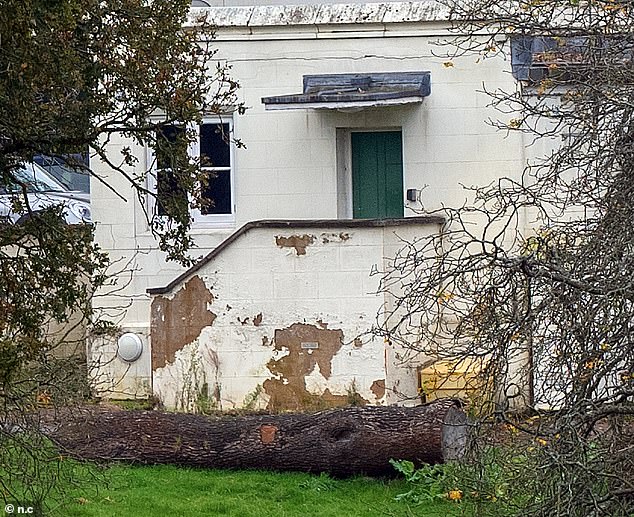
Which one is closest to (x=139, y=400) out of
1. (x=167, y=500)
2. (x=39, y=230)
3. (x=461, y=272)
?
(x=167, y=500)

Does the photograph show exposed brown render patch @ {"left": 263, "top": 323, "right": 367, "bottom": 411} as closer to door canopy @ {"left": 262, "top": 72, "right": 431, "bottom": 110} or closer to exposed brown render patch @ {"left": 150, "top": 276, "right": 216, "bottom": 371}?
exposed brown render patch @ {"left": 150, "top": 276, "right": 216, "bottom": 371}

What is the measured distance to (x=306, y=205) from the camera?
1299 cm

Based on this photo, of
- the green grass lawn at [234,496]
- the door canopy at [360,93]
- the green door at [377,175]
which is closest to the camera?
the green grass lawn at [234,496]

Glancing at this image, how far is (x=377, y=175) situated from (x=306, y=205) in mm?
999

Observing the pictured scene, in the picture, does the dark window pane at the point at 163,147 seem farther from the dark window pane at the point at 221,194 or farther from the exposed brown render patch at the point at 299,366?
the dark window pane at the point at 221,194

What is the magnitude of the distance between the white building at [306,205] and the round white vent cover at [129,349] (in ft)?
0.08

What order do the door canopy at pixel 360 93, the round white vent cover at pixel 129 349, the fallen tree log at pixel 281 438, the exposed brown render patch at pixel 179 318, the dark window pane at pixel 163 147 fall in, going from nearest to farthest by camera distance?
the dark window pane at pixel 163 147
the fallen tree log at pixel 281 438
the exposed brown render patch at pixel 179 318
the door canopy at pixel 360 93
the round white vent cover at pixel 129 349

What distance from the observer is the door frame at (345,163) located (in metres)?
13.1

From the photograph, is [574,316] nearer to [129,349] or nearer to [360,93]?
[360,93]

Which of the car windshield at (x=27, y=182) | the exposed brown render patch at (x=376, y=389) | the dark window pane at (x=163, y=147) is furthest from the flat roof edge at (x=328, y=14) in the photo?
the dark window pane at (x=163, y=147)

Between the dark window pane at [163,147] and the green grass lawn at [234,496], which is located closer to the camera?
the dark window pane at [163,147]

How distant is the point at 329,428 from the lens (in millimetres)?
9586

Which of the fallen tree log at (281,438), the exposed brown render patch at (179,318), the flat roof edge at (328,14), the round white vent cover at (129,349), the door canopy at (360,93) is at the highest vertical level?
the flat roof edge at (328,14)

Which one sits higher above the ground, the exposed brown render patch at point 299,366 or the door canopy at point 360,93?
the door canopy at point 360,93
